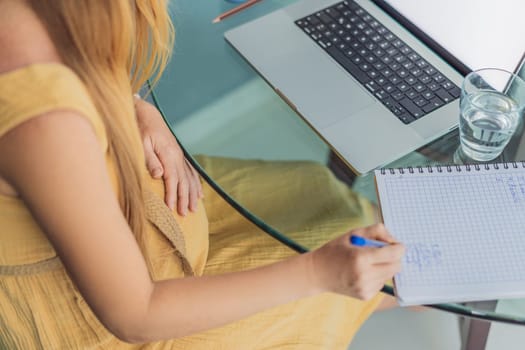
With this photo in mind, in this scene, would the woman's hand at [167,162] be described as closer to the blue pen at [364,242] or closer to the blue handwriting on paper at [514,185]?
the blue pen at [364,242]

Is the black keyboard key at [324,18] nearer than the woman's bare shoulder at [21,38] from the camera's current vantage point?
No

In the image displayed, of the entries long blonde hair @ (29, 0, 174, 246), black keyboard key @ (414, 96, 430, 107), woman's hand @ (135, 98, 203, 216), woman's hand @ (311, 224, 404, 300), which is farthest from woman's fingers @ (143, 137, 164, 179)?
black keyboard key @ (414, 96, 430, 107)

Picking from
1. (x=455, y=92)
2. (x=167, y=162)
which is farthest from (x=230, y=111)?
(x=455, y=92)

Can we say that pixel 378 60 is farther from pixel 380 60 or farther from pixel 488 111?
pixel 488 111

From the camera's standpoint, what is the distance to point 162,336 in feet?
2.45

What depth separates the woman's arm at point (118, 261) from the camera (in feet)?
1.91

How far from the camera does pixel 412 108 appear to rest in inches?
36.3

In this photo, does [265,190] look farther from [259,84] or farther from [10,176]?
[10,176]

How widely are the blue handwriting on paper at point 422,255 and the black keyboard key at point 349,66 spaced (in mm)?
316

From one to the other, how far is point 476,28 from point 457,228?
0.33 metres

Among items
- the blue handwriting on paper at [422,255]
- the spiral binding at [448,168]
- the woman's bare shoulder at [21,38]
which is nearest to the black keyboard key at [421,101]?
the spiral binding at [448,168]

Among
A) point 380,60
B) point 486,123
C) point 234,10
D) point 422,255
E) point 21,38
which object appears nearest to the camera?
point 21,38

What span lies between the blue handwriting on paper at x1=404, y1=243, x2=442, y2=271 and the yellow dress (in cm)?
14

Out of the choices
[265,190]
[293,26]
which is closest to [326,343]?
[265,190]
